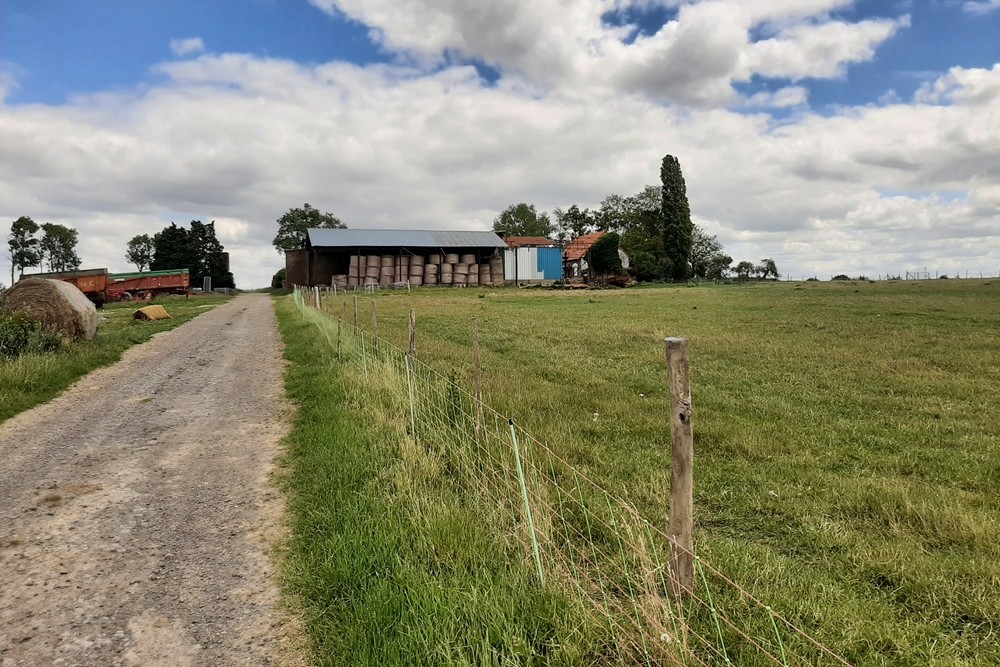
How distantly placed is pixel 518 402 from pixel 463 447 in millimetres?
3202

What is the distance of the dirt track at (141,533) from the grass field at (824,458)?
5.37ft

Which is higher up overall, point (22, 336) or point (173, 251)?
point (173, 251)

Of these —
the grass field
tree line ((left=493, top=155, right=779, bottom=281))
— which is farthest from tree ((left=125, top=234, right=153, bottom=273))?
the grass field

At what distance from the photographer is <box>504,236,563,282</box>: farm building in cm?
6694

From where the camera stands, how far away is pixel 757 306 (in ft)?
106

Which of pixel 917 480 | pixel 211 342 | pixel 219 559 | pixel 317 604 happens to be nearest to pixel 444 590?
pixel 317 604

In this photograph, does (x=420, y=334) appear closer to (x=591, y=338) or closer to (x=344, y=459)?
(x=591, y=338)

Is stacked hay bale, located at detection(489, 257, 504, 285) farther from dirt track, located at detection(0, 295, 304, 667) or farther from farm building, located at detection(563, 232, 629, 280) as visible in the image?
dirt track, located at detection(0, 295, 304, 667)

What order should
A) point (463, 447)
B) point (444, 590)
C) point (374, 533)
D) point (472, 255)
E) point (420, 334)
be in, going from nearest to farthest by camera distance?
1. point (444, 590)
2. point (374, 533)
3. point (463, 447)
4. point (420, 334)
5. point (472, 255)

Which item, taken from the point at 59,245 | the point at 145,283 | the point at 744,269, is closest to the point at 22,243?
the point at 59,245

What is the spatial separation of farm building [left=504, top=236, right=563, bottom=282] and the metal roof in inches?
150

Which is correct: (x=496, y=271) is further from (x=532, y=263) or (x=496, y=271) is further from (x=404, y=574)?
(x=404, y=574)

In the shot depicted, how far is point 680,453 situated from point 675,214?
7718cm

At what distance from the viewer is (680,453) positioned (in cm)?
316
